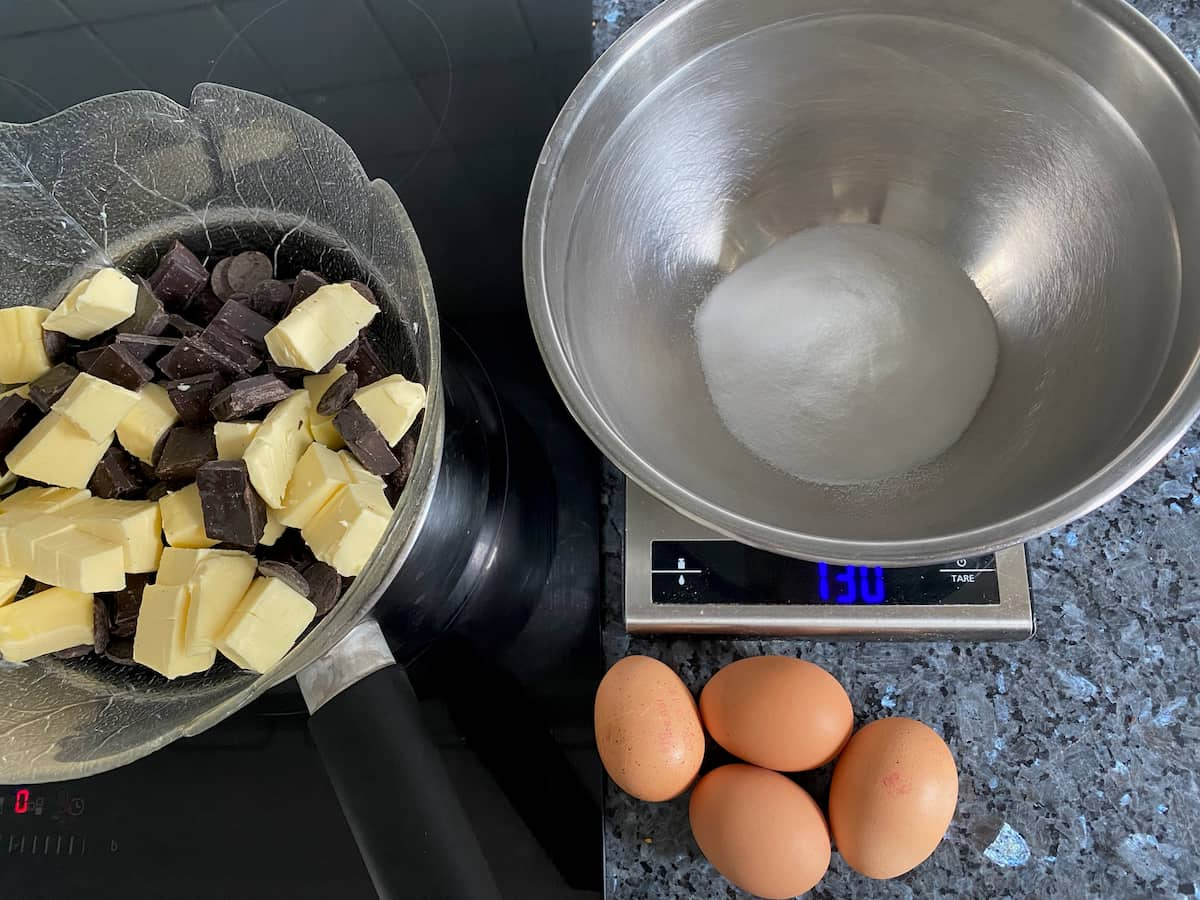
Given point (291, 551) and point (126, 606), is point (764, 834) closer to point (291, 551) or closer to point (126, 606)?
point (291, 551)

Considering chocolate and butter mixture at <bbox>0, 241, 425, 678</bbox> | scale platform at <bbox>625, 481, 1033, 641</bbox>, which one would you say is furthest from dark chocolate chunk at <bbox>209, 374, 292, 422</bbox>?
scale platform at <bbox>625, 481, 1033, 641</bbox>

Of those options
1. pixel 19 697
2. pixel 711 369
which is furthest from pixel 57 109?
pixel 711 369

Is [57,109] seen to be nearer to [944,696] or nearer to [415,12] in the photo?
[415,12]

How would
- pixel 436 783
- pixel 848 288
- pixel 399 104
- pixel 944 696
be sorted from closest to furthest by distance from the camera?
pixel 436 783
pixel 944 696
pixel 848 288
pixel 399 104

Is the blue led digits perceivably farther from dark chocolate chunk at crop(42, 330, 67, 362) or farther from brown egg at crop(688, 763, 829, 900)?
dark chocolate chunk at crop(42, 330, 67, 362)

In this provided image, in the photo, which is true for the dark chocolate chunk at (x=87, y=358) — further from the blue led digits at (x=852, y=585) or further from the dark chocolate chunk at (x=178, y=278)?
the blue led digits at (x=852, y=585)

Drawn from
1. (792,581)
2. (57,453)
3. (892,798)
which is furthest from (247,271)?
(892,798)

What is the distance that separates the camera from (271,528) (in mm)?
680

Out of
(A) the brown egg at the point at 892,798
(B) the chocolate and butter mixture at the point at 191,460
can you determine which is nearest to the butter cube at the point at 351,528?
(B) the chocolate and butter mixture at the point at 191,460

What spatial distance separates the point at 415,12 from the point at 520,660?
0.88 m

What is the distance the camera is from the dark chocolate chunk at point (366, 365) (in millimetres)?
732

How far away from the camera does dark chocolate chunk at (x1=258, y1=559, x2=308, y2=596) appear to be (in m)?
0.65

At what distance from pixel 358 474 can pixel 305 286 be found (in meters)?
0.20

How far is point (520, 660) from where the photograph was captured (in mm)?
821
